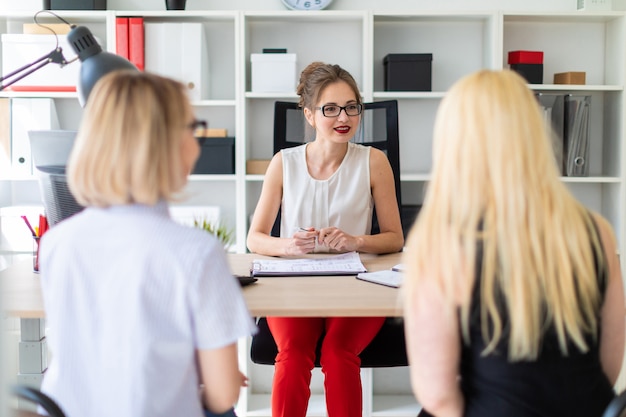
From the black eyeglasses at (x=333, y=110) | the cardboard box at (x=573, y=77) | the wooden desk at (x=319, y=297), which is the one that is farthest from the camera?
the cardboard box at (x=573, y=77)

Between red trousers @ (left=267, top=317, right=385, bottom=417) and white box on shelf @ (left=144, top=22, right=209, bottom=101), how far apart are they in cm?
165

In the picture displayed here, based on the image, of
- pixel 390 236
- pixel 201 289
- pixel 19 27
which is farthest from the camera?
pixel 19 27

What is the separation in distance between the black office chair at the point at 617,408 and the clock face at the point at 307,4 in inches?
102

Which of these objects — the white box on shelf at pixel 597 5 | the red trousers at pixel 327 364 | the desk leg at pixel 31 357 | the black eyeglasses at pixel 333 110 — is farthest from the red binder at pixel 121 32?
the white box on shelf at pixel 597 5

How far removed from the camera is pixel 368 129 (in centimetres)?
272

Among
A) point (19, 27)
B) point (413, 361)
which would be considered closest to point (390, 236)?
point (413, 361)

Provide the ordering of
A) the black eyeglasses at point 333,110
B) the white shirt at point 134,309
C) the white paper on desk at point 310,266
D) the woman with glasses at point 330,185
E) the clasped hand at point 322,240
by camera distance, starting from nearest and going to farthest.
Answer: the white shirt at point 134,309, the white paper on desk at point 310,266, the clasped hand at point 322,240, the woman with glasses at point 330,185, the black eyeglasses at point 333,110

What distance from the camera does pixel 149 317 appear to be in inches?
43.6

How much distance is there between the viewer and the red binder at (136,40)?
128 inches

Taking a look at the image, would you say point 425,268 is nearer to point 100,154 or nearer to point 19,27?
point 100,154

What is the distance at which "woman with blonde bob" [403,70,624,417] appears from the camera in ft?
3.63

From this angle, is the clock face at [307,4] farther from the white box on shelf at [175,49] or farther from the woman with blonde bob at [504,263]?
the woman with blonde bob at [504,263]

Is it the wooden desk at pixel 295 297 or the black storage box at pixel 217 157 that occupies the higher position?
the black storage box at pixel 217 157

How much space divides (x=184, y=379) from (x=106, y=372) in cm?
13
